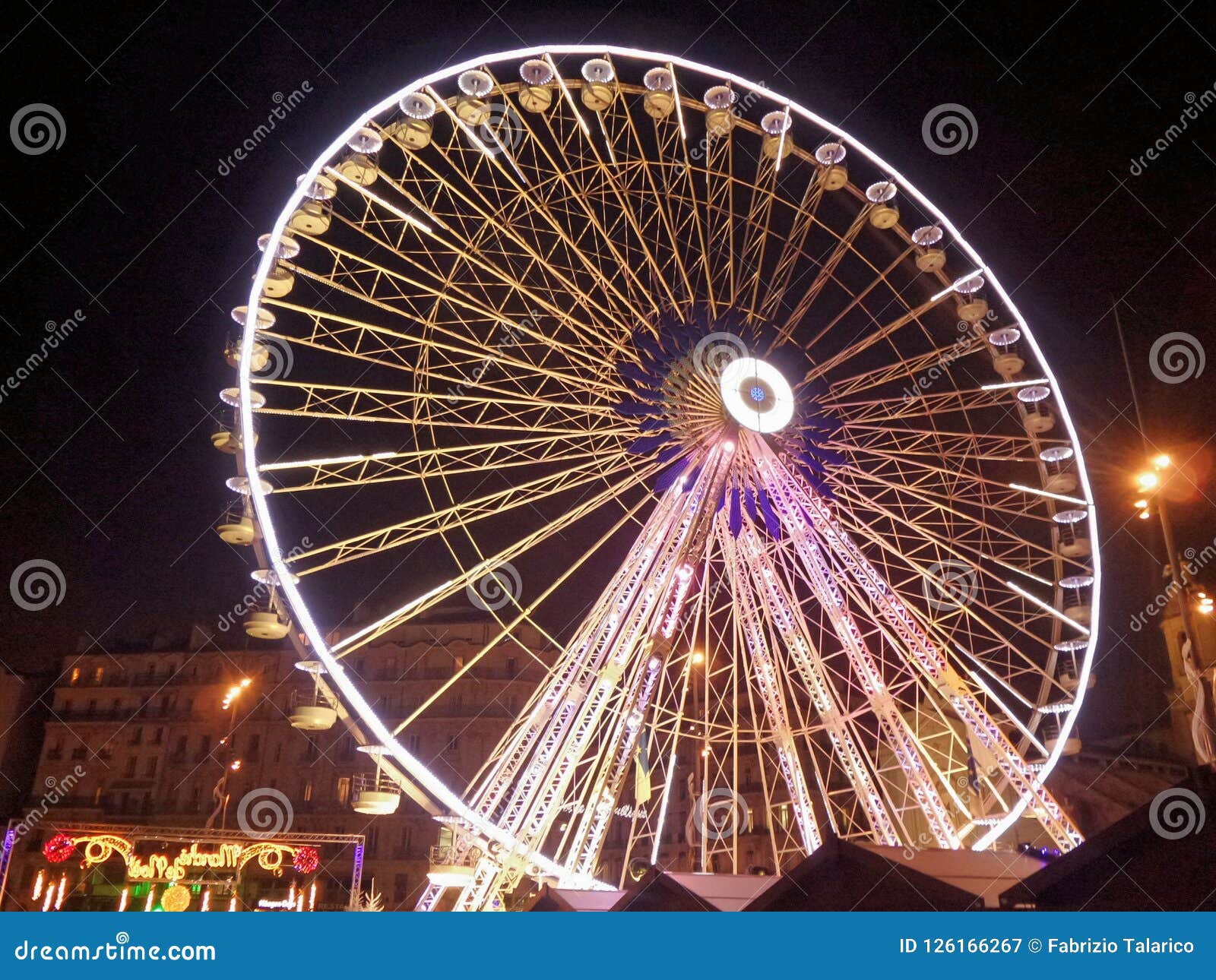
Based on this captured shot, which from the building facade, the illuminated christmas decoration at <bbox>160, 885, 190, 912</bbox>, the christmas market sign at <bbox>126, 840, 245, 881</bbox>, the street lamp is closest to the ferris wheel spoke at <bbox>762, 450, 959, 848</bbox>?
the street lamp

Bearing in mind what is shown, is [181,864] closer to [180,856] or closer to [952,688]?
[180,856]

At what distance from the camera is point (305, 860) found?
33500 millimetres

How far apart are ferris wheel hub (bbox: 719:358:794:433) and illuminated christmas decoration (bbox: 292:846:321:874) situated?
26.4m

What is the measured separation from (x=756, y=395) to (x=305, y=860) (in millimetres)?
26807

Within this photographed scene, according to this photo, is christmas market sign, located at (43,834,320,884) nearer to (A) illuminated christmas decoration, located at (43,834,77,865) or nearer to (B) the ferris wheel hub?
(A) illuminated christmas decoration, located at (43,834,77,865)

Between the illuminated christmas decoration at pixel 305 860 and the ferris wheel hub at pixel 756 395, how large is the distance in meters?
26.4

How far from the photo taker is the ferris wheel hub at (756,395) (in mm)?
14336

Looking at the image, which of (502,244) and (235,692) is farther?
(235,692)

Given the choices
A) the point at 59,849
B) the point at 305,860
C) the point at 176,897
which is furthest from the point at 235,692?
the point at 59,849

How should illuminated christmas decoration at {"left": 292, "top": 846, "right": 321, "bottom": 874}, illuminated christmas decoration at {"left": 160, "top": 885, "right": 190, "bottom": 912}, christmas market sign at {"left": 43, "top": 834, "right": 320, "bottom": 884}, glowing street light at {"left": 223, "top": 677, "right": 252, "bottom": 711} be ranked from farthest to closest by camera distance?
illuminated christmas decoration at {"left": 292, "top": 846, "right": 321, "bottom": 874} < glowing street light at {"left": 223, "top": 677, "right": 252, "bottom": 711} < illuminated christmas decoration at {"left": 160, "top": 885, "right": 190, "bottom": 912} < christmas market sign at {"left": 43, "top": 834, "right": 320, "bottom": 884}

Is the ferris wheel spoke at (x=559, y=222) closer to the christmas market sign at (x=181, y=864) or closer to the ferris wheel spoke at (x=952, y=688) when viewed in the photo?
the ferris wheel spoke at (x=952, y=688)

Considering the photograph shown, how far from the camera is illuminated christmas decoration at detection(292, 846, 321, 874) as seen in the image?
33.2 metres

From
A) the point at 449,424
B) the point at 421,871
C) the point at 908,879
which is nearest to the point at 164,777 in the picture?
the point at 421,871
